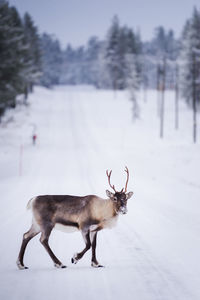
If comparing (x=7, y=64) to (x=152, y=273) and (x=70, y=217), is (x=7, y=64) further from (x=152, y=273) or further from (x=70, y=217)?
(x=152, y=273)

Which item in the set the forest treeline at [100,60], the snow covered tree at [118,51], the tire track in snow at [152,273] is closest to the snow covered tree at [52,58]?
the forest treeline at [100,60]

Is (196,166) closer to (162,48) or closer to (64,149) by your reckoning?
(64,149)

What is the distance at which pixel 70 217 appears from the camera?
5.60 meters

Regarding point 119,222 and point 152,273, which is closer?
point 152,273

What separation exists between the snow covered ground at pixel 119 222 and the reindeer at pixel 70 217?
47cm

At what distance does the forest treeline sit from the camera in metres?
25.6

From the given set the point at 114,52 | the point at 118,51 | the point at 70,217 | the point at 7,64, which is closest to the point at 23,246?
the point at 70,217

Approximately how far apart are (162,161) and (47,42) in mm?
105511

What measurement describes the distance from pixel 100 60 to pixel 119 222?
7439cm

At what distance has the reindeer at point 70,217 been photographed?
215 inches

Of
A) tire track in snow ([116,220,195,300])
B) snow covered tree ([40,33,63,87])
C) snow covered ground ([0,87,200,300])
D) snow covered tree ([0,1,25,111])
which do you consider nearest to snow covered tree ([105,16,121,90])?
snow covered tree ([40,33,63,87])

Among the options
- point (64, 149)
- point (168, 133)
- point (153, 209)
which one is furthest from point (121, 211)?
point (168, 133)

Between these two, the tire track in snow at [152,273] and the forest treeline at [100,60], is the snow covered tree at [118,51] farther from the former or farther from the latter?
the tire track in snow at [152,273]

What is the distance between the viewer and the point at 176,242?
24.6 feet
